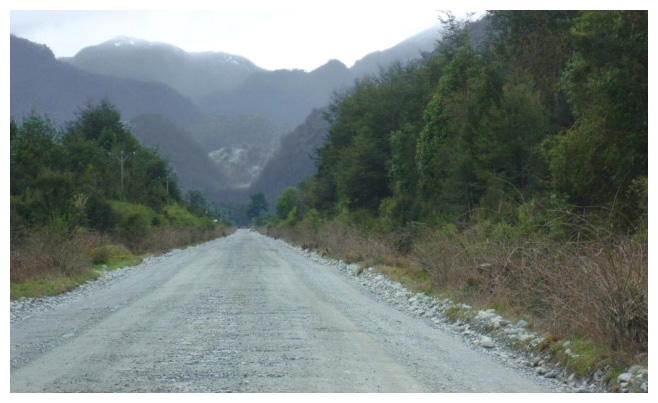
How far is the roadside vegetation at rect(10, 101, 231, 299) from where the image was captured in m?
18.6

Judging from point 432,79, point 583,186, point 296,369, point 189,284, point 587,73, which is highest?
point 432,79

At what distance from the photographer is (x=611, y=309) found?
7230 millimetres

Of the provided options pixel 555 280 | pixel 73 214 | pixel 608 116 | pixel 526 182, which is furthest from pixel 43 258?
pixel 526 182

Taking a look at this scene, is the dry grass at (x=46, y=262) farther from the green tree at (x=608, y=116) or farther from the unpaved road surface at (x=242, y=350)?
the green tree at (x=608, y=116)

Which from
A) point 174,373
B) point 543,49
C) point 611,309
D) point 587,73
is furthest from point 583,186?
point 543,49

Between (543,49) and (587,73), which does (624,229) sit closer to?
(587,73)

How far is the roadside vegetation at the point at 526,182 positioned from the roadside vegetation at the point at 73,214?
1107cm

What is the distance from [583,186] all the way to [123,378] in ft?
41.2

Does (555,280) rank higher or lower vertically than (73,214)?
higher

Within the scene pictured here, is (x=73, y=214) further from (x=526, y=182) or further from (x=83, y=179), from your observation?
(x=526, y=182)

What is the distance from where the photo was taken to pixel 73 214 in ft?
85.4

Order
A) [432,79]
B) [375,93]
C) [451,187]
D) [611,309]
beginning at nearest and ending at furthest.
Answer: [611,309] → [451,187] → [432,79] → [375,93]

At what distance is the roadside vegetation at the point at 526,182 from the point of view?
813 centimetres

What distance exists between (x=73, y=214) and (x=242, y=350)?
21034mm
